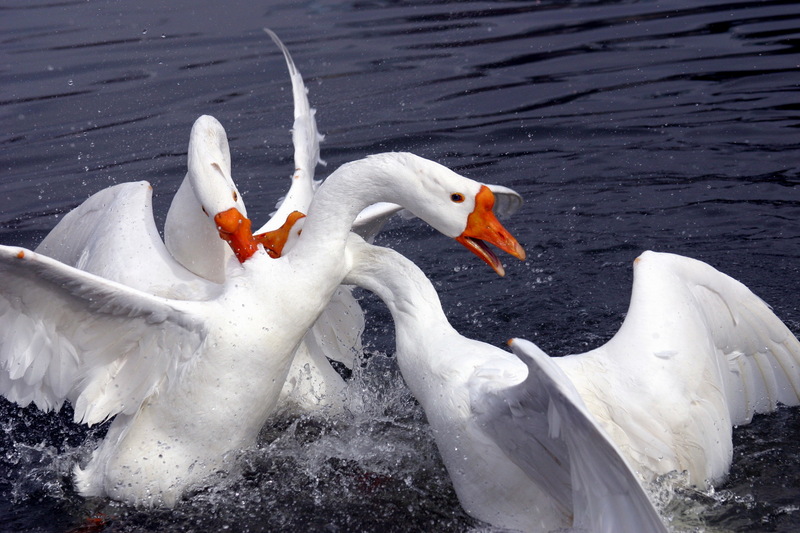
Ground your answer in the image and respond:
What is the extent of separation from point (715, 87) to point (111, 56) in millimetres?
7356

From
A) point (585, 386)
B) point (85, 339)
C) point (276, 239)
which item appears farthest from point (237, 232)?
point (585, 386)

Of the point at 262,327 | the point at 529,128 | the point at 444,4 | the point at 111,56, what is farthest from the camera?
the point at 444,4

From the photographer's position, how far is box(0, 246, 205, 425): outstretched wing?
454cm

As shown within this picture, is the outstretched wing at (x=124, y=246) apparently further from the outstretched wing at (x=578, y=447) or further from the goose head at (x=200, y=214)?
the outstretched wing at (x=578, y=447)

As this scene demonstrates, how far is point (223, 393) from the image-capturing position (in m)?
4.72

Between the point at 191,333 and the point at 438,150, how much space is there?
16.3ft

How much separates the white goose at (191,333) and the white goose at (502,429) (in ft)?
1.10

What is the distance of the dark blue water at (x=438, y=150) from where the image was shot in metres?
5.10

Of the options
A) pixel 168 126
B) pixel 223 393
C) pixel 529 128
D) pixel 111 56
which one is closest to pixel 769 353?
pixel 223 393

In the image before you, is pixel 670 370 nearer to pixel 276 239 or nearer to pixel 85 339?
pixel 276 239

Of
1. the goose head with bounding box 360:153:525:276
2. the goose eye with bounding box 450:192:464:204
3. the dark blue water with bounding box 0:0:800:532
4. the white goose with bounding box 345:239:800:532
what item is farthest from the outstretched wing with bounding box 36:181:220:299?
the goose eye with bounding box 450:192:464:204

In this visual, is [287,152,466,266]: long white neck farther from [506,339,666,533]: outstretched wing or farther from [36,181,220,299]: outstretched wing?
[506,339,666,533]: outstretched wing

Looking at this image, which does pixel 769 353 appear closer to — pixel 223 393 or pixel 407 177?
pixel 407 177

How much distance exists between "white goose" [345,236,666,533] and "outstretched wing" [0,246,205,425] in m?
0.95
